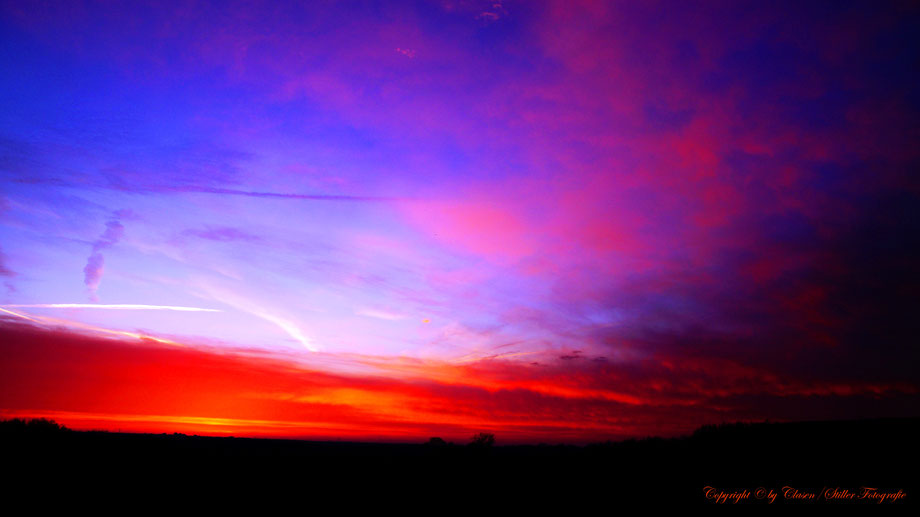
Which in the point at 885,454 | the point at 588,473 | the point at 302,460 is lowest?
the point at 302,460

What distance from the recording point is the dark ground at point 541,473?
52.4ft

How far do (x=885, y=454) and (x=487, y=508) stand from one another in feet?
50.7

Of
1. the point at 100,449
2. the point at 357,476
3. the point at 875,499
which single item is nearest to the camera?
the point at 875,499

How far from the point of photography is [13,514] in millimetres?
13680

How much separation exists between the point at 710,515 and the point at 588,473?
278 inches

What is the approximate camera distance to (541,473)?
21.2 metres

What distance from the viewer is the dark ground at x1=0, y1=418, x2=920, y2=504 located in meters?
16.0

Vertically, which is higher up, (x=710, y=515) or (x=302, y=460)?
(x=710, y=515)

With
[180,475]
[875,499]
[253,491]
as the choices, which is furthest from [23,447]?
[875,499]

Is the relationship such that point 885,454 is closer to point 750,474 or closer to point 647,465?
point 750,474

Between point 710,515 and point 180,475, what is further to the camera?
point 180,475

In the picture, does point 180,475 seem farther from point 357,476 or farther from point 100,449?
point 100,449

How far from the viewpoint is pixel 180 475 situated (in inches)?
800

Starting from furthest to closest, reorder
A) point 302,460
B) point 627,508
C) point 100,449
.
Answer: point 302,460
point 100,449
point 627,508
